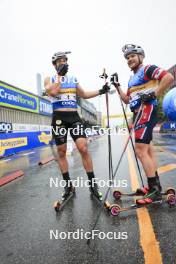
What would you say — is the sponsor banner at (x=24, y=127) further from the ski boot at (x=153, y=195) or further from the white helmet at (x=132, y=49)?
the ski boot at (x=153, y=195)

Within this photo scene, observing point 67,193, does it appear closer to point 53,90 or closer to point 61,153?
point 61,153

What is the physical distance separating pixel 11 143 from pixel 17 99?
4.01 meters

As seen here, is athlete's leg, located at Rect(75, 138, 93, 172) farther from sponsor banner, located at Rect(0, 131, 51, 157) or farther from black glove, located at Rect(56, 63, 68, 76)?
sponsor banner, located at Rect(0, 131, 51, 157)

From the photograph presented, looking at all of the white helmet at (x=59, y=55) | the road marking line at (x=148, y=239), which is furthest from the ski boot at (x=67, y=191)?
the white helmet at (x=59, y=55)

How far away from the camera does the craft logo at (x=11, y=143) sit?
14.2 meters

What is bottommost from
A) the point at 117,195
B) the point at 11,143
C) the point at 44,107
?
the point at 117,195

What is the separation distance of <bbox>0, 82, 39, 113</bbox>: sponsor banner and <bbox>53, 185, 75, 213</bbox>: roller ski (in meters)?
12.1

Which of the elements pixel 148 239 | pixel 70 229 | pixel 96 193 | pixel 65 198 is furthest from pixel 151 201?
pixel 65 198

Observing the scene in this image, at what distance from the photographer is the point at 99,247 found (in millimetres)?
2787

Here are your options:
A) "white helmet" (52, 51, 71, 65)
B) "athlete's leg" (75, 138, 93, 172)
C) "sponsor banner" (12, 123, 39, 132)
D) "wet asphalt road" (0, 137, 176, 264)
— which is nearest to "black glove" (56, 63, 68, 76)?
"white helmet" (52, 51, 71, 65)

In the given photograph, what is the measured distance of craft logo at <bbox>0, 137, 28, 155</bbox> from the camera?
1419 centimetres

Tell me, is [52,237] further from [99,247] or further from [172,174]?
[172,174]

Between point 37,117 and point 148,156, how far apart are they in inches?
775

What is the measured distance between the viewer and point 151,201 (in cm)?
401
